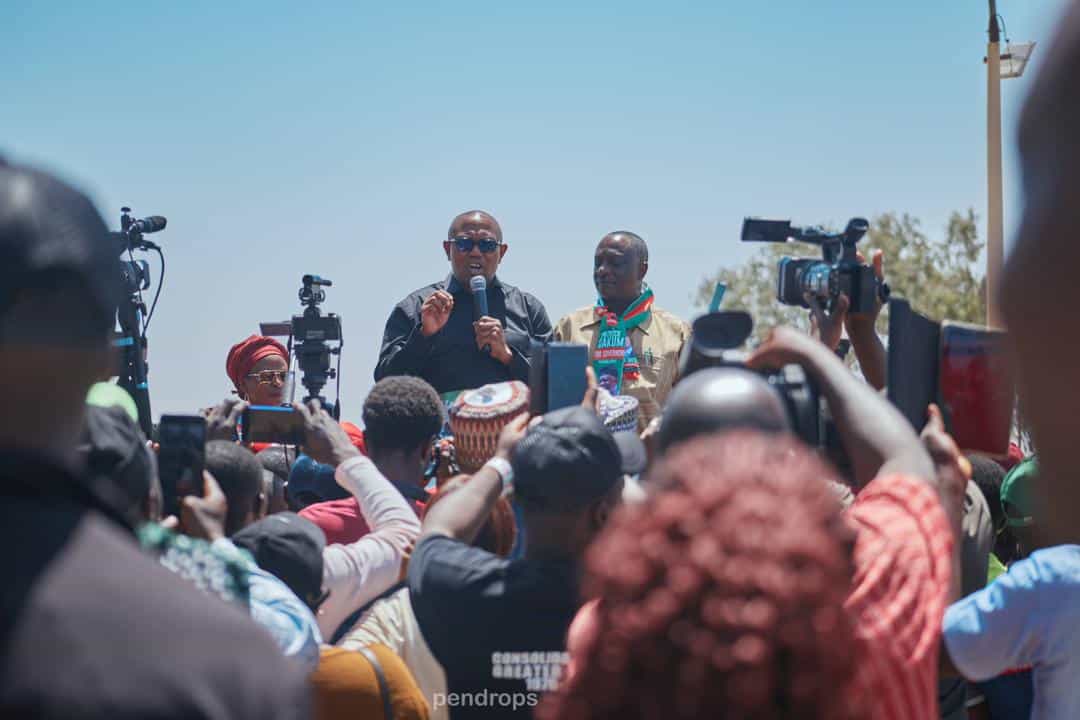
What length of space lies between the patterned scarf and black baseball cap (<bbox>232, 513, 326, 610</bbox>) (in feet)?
10.0

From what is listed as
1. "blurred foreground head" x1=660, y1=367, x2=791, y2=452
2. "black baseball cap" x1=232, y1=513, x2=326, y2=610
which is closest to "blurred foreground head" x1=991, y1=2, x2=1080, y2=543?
"blurred foreground head" x1=660, y1=367, x2=791, y2=452

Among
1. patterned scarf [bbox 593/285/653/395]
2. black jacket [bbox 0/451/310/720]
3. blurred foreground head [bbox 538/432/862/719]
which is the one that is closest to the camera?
black jacket [bbox 0/451/310/720]

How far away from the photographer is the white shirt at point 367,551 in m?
3.13

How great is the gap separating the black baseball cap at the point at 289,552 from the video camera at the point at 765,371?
1.08 metres

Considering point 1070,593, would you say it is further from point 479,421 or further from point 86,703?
point 86,703

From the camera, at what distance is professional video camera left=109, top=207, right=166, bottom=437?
Answer: 547 centimetres

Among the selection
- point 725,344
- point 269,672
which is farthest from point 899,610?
point 269,672

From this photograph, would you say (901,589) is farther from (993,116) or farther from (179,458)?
(993,116)

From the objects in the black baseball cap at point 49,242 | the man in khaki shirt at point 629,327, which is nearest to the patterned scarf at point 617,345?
the man in khaki shirt at point 629,327

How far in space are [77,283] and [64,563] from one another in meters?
0.32

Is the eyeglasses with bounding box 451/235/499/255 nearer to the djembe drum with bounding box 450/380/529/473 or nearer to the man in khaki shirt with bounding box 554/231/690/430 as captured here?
the man in khaki shirt with bounding box 554/231/690/430

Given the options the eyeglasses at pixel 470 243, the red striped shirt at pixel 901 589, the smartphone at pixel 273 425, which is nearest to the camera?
the red striped shirt at pixel 901 589

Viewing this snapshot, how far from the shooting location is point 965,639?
2697 mm

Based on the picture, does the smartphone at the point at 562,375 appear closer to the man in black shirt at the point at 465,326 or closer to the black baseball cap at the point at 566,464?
the black baseball cap at the point at 566,464
